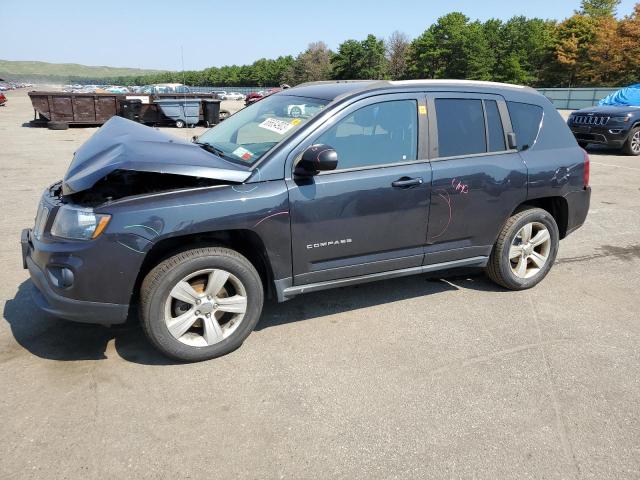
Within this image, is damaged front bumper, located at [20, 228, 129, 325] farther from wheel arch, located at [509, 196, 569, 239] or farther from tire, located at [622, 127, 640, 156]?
tire, located at [622, 127, 640, 156]

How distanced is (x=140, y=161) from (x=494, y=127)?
285cm

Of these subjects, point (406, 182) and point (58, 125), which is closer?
point (406, 182)

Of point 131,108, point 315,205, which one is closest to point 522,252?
point 315,205

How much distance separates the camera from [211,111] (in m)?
22.4

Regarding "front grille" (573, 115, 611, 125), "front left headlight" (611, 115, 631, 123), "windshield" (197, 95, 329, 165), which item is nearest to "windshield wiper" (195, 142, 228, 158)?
"windshield" (197, 95, 329, 165)

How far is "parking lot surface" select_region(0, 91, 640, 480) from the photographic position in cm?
244

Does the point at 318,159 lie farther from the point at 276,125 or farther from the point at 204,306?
the point at 204,306

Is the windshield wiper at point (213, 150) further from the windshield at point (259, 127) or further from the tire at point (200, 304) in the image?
the tire at point (200, 304)

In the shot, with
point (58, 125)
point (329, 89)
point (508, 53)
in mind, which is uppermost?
point (508, 53)

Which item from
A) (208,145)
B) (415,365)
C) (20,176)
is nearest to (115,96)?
(20,176)

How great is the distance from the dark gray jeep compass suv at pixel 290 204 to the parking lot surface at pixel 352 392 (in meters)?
0.36

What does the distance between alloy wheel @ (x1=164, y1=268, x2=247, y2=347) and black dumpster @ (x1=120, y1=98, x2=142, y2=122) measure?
20790 millimetres

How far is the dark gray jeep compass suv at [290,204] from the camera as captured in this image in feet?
9.78

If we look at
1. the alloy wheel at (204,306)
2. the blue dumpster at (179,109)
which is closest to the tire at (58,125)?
the blue dumpster at (179,109)
